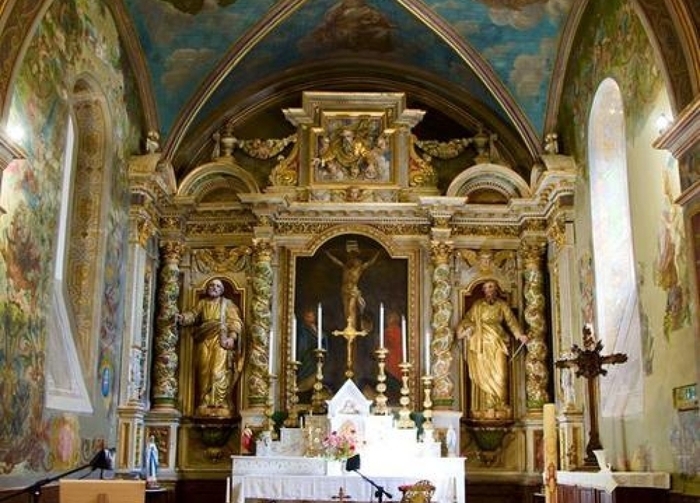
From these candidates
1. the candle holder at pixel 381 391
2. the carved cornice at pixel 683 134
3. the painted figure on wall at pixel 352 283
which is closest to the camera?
the carved cornice at pixel 683 134

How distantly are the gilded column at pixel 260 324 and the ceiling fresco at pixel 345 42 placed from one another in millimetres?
2672

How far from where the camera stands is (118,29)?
45.4 ft

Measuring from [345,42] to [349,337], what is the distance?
5.03m

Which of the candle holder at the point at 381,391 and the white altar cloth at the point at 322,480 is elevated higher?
the candle holder at the point at 381,391

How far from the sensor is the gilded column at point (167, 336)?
14938 mm

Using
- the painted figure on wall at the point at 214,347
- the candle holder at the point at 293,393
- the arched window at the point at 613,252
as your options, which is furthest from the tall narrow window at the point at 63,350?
the arched window at the point at 613,252

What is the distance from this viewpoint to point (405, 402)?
14.8 metres

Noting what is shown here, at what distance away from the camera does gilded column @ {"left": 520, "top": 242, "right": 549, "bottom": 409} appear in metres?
14.9

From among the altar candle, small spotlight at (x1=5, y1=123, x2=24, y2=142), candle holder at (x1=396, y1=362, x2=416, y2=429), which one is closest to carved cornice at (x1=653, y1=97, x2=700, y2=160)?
the altar candle

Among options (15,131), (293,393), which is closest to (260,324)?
(293,393)

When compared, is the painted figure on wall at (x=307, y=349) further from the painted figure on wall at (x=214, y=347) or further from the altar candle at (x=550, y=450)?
the altar candle at (x=550, y=450)

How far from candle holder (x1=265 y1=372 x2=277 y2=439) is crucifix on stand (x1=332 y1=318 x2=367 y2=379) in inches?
46.5

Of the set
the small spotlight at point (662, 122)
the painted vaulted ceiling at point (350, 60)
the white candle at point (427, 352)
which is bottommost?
the white candle at point (427, 352)

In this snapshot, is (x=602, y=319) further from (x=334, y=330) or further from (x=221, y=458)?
(x=221, y=458)
